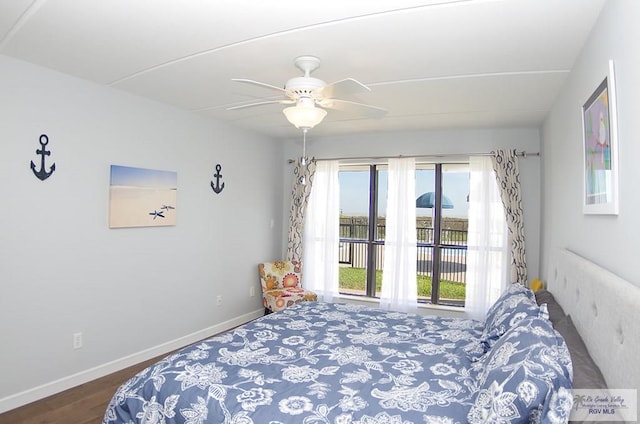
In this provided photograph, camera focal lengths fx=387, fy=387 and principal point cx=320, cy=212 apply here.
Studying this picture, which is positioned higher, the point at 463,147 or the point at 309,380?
the point at 463,147

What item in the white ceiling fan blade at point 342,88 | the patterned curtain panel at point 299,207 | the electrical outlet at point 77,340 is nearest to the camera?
the white ceiling fan blade at point 342,88

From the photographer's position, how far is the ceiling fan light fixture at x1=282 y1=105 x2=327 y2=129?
7.82ft

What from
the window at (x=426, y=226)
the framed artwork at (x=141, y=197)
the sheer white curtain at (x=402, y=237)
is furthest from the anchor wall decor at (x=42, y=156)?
the sheer white curtain at (x=402, y=237)

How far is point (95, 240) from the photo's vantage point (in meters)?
3.20

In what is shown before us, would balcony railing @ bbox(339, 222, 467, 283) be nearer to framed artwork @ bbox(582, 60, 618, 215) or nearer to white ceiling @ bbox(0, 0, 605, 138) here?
white ceiling @ bbox(0, 0, 605, 138)

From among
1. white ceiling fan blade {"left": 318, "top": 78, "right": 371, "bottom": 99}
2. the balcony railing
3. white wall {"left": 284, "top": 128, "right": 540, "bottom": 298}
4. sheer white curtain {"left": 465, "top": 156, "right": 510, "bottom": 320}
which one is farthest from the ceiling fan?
the balcony railing

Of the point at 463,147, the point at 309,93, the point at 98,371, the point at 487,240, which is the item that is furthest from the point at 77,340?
the point at 463,147

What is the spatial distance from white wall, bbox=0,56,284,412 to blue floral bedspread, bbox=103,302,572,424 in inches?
52.1

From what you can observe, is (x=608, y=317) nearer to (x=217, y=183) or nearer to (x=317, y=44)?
(x=317, y=44)

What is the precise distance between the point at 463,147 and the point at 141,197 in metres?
3.57

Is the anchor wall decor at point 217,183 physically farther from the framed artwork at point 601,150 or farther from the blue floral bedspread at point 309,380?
the framed artwork at point 601,150

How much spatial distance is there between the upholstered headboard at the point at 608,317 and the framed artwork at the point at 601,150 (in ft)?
1.03

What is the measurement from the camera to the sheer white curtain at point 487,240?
174 inches

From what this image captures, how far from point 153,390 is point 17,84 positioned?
2347 millimetres
